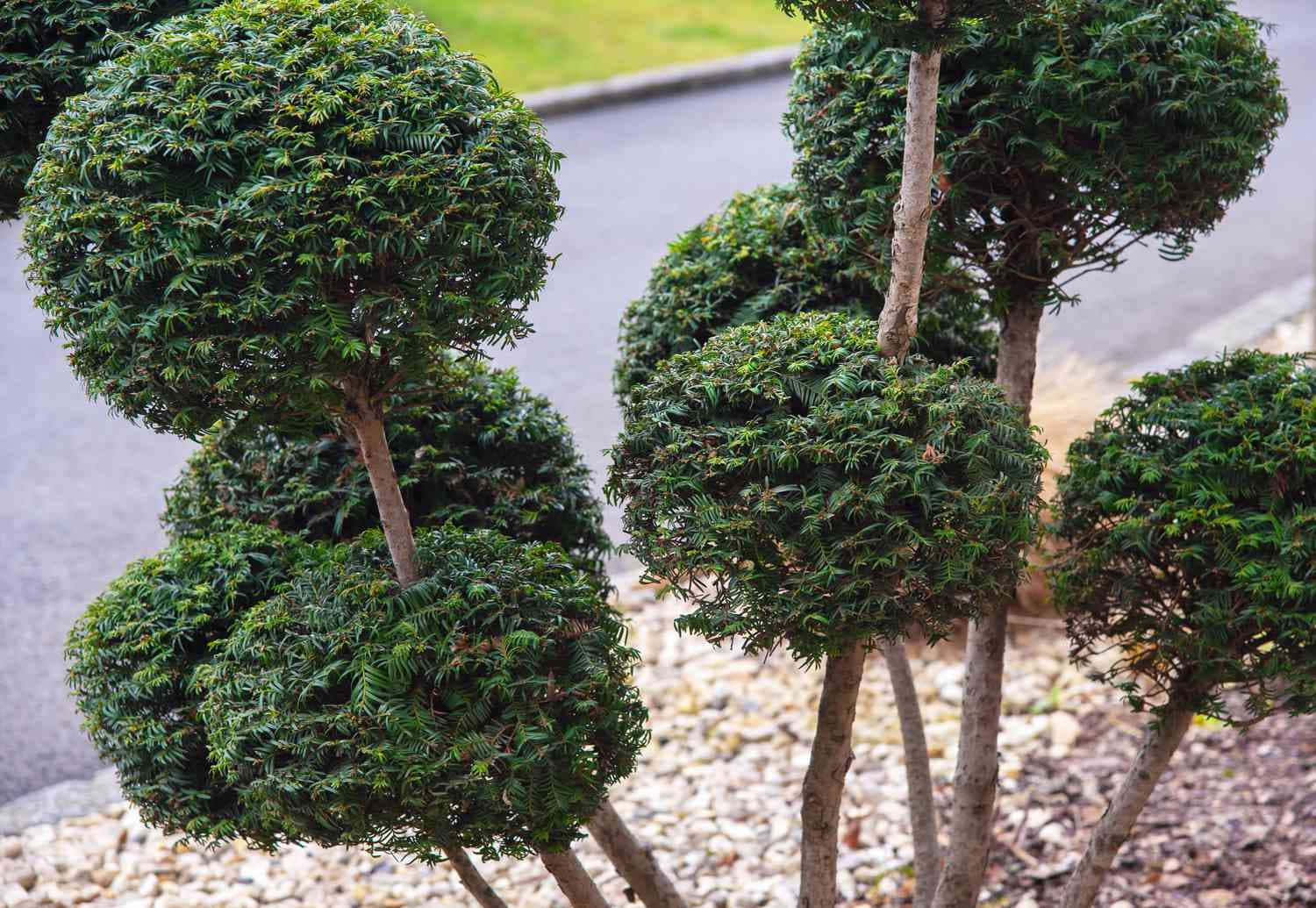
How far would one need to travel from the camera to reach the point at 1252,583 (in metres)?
2.42

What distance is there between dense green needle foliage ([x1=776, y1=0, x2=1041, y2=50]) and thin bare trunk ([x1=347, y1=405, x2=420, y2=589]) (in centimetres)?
115

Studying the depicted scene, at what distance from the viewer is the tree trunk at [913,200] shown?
7.31 feet

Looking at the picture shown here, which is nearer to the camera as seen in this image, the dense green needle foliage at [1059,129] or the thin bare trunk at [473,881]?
the dense green needle foliage at [1059,129]

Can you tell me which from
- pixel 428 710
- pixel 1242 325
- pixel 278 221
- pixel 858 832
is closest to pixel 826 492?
pixel 428 710

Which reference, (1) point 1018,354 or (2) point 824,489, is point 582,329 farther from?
(2) point 824,489

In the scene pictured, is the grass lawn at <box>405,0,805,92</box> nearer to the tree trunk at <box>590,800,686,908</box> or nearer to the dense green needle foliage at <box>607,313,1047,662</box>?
the tree trunk at <box>590,800,686,908</box>

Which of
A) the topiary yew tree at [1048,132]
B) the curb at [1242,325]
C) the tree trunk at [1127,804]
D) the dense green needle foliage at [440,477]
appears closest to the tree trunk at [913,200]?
the topiary yew tree at [1048,132]

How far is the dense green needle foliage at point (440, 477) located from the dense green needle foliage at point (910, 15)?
3.75 feet

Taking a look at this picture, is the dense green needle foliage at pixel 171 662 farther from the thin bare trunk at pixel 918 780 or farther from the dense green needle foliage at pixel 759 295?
the thin bare trunk at pixel 918 780

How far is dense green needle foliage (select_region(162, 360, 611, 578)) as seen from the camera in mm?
2893

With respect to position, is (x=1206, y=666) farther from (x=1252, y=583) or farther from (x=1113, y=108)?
(x=1113, y=108)

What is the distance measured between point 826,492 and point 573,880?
1.14m

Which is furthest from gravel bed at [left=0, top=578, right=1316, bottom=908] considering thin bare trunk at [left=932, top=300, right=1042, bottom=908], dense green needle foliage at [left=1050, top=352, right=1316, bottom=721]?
dense green needle foliage at [left=1050, top=352, right=1316, bottom=721]

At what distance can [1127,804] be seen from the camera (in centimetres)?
293
